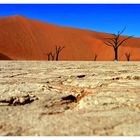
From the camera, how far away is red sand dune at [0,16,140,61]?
41875 millimetres

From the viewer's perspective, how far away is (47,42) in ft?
157

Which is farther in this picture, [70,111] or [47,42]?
[47,42]

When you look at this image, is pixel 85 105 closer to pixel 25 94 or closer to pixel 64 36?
pixel 25 94

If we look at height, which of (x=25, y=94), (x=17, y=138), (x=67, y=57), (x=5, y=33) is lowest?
(x=17, y=138)

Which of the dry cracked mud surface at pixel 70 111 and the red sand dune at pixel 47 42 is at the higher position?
the red sand dune at pixel 47 42

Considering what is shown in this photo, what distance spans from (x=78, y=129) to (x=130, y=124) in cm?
28

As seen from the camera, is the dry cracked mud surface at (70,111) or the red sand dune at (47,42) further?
the red sand dune at (47,42)

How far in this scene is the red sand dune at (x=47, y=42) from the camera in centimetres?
4188

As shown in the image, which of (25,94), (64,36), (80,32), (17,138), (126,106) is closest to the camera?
(17,138)

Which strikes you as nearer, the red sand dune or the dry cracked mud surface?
the dry cracked mud surface

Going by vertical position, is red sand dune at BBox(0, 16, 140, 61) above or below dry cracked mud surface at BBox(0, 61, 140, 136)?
above

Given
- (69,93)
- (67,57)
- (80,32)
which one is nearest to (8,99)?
(69,93)

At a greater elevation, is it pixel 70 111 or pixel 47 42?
pixel 47 42

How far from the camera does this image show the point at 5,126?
1837mm
